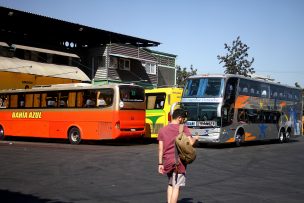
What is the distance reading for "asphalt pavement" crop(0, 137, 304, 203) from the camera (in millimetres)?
8125

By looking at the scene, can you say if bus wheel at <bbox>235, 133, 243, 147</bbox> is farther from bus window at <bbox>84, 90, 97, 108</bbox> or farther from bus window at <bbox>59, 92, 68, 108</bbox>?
bus window at <bbox>59, 92, 68, 108</bbox>

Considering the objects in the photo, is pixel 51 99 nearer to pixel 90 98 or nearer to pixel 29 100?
pixel 29 100

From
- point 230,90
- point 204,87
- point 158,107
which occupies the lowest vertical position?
point 158,107

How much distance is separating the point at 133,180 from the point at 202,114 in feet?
35.5

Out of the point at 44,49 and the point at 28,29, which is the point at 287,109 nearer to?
the point at 44,49

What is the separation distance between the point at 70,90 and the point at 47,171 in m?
11.2

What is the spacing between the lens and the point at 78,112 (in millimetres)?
21844

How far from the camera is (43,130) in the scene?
923 inches

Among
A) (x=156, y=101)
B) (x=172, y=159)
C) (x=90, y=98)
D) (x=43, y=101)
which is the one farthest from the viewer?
(x=156, y=101)

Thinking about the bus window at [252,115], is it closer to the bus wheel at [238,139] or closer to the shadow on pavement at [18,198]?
the bus wheel at [238,139]

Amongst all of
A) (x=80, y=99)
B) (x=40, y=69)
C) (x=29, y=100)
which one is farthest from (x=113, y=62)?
(x=80, y=99)

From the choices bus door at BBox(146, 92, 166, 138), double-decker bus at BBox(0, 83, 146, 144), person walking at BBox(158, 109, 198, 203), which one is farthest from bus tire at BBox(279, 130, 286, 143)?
person walking at BBox(158, 109, 198, 203)

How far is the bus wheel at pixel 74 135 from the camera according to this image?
2200cm

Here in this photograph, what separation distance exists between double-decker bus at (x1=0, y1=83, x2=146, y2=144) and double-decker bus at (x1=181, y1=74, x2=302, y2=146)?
2751 mm
